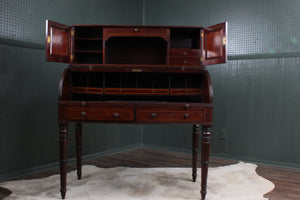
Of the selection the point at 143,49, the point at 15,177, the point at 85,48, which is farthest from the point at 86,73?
the point at 15,177

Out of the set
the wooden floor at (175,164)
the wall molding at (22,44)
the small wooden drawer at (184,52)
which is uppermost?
the wall molding at (22,44)

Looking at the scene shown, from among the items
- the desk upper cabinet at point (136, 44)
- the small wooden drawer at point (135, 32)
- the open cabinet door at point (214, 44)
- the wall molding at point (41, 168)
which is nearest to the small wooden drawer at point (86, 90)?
the desk upper cabinet at point (136, 44)

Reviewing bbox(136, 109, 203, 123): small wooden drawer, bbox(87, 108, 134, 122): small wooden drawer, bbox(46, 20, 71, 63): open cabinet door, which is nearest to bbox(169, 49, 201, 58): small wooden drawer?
bbox(136, 109, 203, 123): small wooden drawer

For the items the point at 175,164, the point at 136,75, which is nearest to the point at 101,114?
the point at 136,75

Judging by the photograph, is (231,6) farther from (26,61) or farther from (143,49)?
(26,61)

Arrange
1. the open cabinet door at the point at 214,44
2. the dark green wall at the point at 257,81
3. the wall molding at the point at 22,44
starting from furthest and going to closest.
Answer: the dark green wall at the point at 257,81, the wall molding at the point at 22,44, the open cabinet door at the point at 214,44

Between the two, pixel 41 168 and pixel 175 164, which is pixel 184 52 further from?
pixel 41 168

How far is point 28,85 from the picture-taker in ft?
10.7

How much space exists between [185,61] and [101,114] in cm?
108

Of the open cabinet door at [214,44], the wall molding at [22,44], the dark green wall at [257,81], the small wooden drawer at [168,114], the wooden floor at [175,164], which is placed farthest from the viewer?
the dark green wall at [257,81]

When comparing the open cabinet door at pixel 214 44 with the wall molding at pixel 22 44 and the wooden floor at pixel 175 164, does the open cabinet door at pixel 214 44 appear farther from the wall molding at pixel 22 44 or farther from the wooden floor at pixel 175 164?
the wall molding at pixel 22 44

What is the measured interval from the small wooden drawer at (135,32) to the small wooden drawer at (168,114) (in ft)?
2.85

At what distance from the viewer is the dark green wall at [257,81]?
380 centimetres

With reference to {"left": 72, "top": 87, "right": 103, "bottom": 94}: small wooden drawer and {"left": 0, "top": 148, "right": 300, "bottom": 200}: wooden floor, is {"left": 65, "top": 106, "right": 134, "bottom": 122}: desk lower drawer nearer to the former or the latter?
{"left": 72, "top": 87, "right": 103, "bottom": 94}: small wooden drawer
